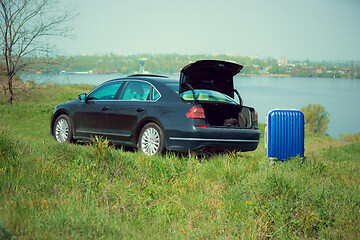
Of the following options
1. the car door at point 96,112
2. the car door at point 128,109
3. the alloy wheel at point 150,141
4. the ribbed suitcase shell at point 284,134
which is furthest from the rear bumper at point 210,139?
the car door at point 96,112

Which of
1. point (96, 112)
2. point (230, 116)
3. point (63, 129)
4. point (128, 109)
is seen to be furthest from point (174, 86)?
point (63, 129)

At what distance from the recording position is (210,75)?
345 inches

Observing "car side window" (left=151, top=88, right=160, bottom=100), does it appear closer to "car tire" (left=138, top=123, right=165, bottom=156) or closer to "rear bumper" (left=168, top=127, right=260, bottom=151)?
"car tire" (left=138, top=123, right=165, bottom=156)

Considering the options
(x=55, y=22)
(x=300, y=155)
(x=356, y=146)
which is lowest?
(x=356, y=146)

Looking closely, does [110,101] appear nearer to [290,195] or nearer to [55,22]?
[290,195]

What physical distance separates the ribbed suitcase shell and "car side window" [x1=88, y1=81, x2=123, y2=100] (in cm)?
369

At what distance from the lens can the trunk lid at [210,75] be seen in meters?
8.38

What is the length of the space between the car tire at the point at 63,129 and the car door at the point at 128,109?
173 centimetres

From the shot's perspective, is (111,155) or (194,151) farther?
(194,151)

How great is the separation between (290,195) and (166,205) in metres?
1.69

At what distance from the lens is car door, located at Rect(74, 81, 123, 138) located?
9.84 meters

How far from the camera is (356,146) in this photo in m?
14.3

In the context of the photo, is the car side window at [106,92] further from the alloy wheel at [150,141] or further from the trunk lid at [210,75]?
the trunk lid at [210,75]

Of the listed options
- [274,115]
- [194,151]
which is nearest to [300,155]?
[274,115]
